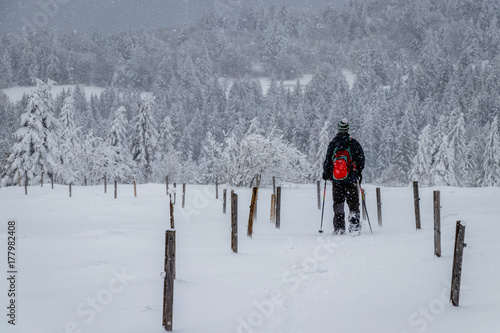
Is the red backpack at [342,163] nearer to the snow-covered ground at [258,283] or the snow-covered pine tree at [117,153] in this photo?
the snow-covered ground at [258,283]

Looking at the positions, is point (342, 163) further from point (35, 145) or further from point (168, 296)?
point (35, 145)

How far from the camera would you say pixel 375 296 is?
4191 mm

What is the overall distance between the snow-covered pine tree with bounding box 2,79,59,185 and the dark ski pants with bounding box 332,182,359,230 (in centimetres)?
3493

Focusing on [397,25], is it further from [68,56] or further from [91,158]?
[91,158]

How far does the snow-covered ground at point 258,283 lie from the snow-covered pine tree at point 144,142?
1931 inches

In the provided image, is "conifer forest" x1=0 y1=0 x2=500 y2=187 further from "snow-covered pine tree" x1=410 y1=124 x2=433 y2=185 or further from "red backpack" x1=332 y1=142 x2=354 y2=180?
"red backpack" x1=332 y1=142 x2=354 y2=180

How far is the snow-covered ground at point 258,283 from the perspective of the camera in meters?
3.55

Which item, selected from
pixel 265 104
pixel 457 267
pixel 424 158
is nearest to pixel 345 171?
pixel 457 267

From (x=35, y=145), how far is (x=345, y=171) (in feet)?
117

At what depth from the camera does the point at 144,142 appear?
5662 cm

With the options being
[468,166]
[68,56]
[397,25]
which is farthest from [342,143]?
[397,25]

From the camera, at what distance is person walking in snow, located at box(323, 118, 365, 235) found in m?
7.99

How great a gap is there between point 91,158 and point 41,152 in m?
11.4

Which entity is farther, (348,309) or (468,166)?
(468,166)
